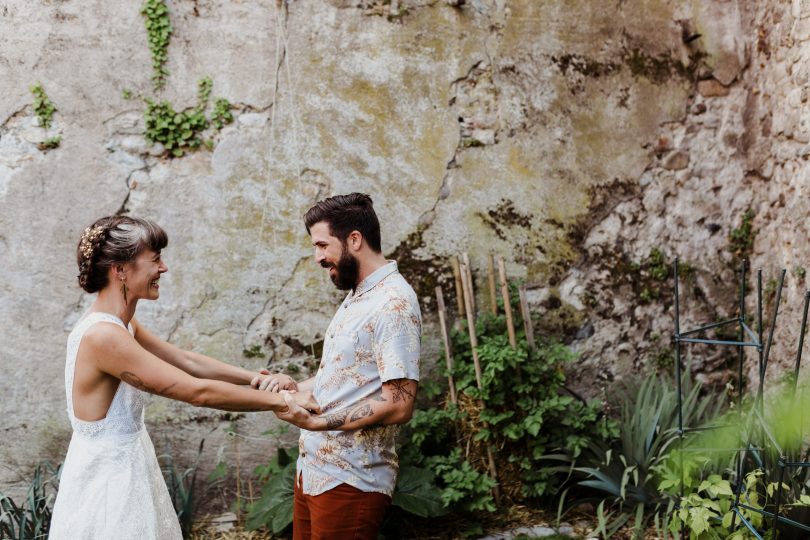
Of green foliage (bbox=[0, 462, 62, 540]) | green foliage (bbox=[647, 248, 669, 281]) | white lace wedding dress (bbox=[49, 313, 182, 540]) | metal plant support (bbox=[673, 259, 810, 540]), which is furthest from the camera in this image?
green foliage (bbox=[647, 248, 669, 281])

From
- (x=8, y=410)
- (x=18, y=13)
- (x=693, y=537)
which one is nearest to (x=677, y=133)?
(x=693, y=537)

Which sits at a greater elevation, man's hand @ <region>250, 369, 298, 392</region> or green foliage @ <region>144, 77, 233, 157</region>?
green foliage @ <region>144, 77, 233, 157</region>

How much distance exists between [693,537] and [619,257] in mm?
1928

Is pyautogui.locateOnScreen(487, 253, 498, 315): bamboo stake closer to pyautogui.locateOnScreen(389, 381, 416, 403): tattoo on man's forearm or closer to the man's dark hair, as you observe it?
the man's dark hair

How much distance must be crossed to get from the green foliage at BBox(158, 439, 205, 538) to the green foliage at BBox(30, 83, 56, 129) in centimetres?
206

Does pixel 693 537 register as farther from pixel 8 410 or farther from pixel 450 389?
pixel 8 410

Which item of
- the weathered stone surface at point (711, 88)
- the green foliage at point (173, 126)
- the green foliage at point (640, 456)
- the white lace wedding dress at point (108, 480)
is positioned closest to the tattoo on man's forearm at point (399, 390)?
the white lace wedding dress at point (108, 480)

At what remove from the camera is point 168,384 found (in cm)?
255

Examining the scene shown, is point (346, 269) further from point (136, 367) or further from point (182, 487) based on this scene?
point (182, 487)

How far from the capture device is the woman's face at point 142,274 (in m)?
2.63

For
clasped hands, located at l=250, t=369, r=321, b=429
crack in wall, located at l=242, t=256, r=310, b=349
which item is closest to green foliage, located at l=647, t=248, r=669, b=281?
crack in wall, located at l=242, t=256, r=310, b=349

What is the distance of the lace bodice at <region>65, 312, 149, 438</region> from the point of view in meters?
2.55

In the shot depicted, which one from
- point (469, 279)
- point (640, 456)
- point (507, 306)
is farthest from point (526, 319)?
point (640, 456)

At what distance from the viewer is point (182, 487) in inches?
165
